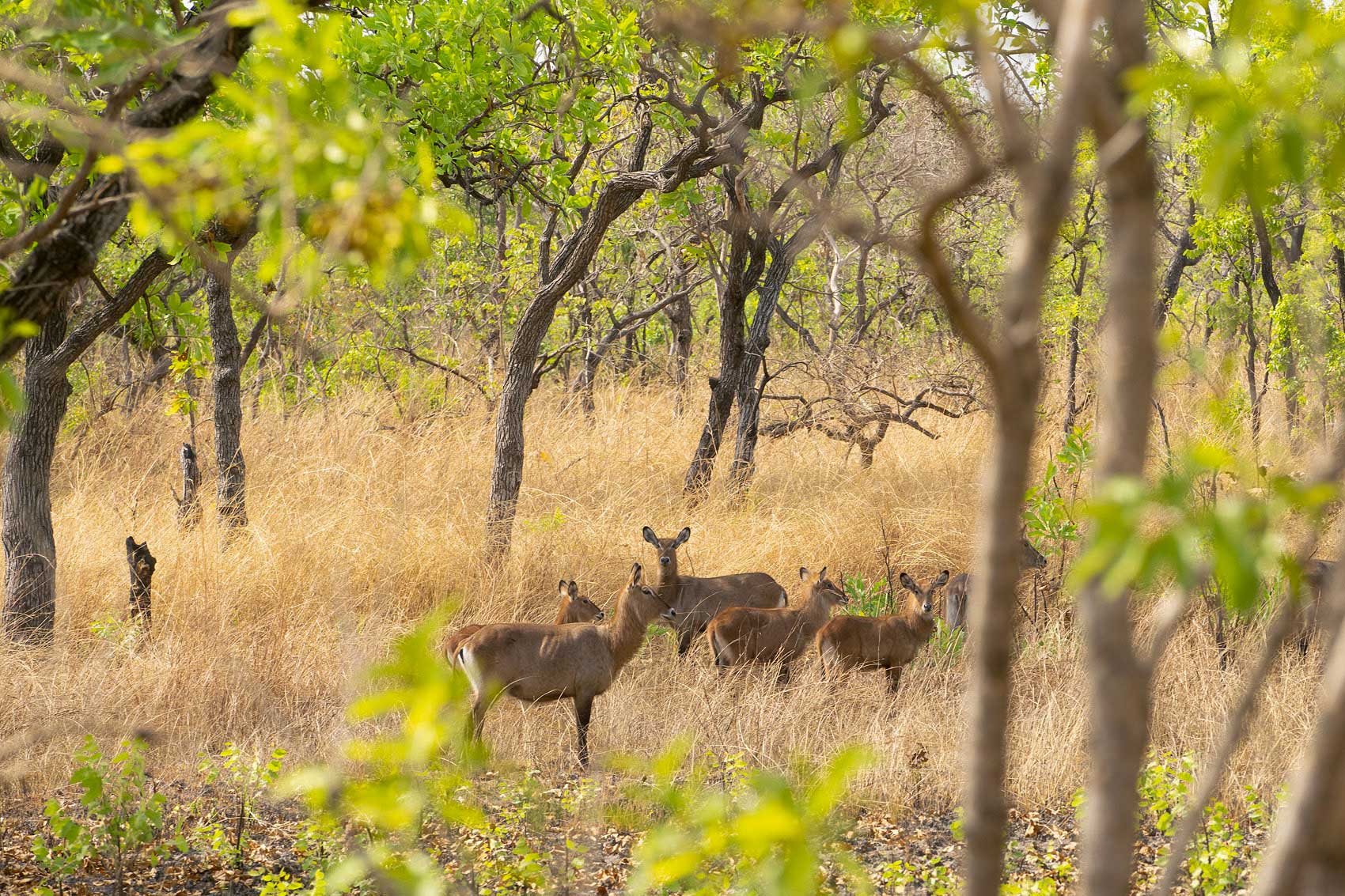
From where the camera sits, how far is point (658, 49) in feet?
30.0

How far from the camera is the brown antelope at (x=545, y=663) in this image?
18.9 ft

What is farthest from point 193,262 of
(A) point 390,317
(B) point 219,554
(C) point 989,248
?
(C) point 989,248

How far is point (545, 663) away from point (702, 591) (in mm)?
2231

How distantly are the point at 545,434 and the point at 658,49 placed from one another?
396 centimetres

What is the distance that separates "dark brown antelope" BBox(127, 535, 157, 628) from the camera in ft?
22.5

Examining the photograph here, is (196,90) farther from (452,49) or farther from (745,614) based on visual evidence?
(745,614)

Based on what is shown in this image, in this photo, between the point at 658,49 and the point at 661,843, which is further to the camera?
the point at 658,49

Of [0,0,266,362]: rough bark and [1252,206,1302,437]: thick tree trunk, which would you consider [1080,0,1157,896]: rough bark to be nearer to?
[0,0,266,362]: rough bark

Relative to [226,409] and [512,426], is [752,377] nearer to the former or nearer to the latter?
[512,426]

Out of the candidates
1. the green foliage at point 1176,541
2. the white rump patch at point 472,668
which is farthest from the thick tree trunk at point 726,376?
the green foliage at point 1176,541

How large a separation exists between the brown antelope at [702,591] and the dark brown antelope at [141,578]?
9.58 feet

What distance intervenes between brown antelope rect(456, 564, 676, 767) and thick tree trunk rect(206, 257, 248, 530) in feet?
11.0

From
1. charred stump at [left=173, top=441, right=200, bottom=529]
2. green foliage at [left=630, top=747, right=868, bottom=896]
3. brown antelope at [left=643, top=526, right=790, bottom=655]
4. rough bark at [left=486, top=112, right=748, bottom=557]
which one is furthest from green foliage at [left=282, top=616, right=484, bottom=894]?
charred stump at [left=173, top=441, right=200, bottom=529]

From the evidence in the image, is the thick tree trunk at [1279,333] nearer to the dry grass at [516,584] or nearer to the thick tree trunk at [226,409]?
the dry grass at [516,584]
